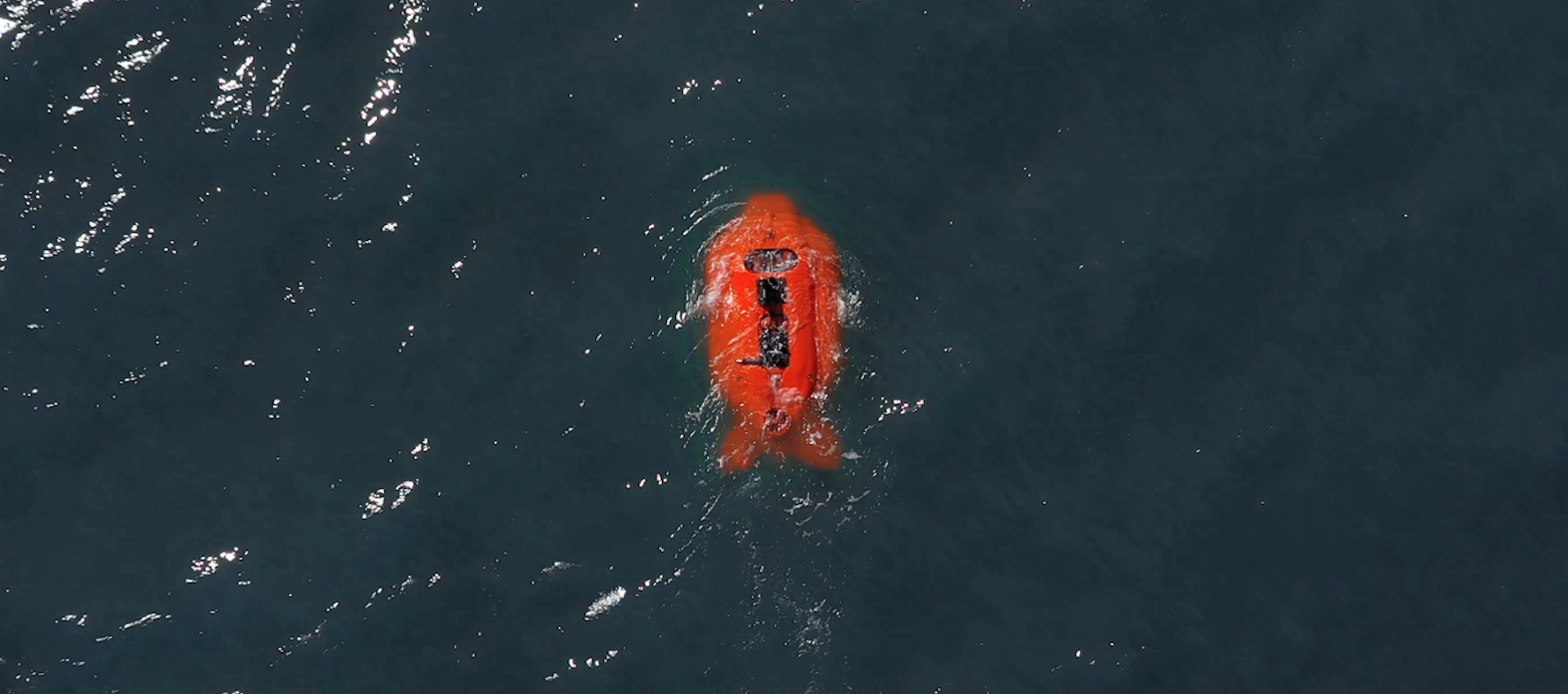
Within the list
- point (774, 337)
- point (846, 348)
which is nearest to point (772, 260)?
point (774, 337)

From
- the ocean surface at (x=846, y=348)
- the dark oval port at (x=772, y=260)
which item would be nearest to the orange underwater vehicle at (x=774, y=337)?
the dark oval port at (x=772, y=260)

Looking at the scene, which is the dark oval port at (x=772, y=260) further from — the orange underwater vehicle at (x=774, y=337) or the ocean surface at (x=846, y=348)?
the ocean surface at (x=846, y=348)

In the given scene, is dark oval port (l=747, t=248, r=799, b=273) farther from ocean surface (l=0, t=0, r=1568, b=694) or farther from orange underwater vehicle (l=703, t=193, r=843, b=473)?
ocean surface (l=0, t=0, r=1568, b=694)

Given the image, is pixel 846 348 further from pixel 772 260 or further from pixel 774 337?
pixel 772 260

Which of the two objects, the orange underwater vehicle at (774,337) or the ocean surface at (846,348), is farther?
the orange underwater vehicle at (774,337)

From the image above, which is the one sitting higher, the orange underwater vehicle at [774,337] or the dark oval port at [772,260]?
the dark oval port at [772,260]
